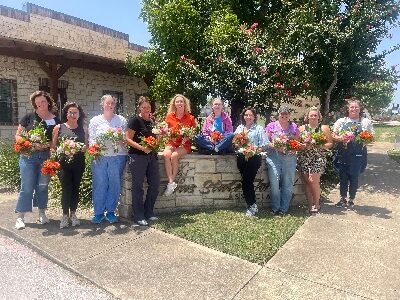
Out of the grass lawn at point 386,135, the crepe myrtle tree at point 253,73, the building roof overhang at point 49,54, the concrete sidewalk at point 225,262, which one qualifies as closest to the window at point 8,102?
the building roof overhang at point 49,54

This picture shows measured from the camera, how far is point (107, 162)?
4293mm

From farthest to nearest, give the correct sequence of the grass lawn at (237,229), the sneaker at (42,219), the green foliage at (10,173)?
the green foliage at (10,173) < the sneaker at (42,219) < the grass lawn at (237,229)

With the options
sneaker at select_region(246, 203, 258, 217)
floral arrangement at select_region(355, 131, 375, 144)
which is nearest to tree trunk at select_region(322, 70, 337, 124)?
floral arrangement at select_region(355, 131, 375, 144)

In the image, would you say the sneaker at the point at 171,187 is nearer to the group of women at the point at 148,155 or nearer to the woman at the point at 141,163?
the group of women at the point at 148,155

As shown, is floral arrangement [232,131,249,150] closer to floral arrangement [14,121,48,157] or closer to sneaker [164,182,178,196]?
sneaker [164,182,178,196]

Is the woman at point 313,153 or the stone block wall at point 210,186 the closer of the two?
the woman at point 313,153

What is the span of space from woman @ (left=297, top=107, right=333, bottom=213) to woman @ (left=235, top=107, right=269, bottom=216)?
68cm

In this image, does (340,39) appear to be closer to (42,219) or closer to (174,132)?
(174,132)

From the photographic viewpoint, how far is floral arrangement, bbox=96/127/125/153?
4062mm

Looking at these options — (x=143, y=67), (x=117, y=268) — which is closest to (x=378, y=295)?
(x=117, y=268)

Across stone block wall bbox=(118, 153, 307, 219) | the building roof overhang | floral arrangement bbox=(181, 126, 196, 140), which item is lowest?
stone block wall bbox=(118, 153, 307, 219)

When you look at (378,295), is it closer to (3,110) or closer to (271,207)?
(271,207)

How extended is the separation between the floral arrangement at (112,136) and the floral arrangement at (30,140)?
0.71 meters

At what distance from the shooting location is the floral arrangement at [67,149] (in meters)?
3.86
